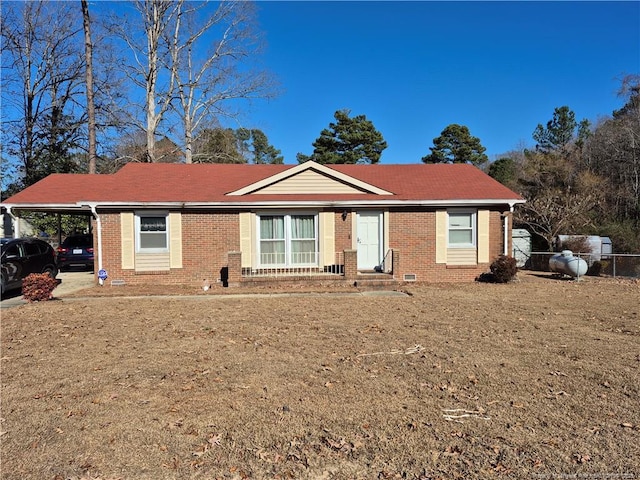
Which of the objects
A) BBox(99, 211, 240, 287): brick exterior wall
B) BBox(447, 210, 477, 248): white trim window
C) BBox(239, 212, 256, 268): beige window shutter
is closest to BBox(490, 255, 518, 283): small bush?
BBox(447, 210, 477, 248): white trim window

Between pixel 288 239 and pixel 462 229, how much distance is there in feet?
19.7

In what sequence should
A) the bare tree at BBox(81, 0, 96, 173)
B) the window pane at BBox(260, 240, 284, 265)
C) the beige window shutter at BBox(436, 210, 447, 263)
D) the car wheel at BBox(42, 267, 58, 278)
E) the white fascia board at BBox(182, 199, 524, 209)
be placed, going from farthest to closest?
the bare tree at BBox(81, 0, 96, 173) → the beige window shutter at BBox(436, 210, 447, 263) → the window pane at BBox(260, 240, 284, 265) → the white fascia board at BBox(182, 199, 524, 209) → the car wheel at BBox(42, 267, 58, 278)

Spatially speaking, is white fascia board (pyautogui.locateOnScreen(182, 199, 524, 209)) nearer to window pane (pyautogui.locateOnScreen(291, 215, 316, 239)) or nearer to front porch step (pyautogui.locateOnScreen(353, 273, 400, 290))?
window pane (pyautogui.locateOnScreen(291, 215, 316, 239))

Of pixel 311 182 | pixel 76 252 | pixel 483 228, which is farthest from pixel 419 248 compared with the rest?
pixel 76 252

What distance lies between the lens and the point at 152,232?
1385cm

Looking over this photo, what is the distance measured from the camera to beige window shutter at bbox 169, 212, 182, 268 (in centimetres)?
1380

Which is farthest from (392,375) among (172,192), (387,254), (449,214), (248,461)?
(172,192)

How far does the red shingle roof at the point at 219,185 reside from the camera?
46.6 feet

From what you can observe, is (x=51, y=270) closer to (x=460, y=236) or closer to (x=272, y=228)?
(x=272, y=228)

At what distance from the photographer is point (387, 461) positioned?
340 centimetres

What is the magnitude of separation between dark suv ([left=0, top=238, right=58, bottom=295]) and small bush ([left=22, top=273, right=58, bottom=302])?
1245 mm

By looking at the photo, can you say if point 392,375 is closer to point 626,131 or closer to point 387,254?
point 387,254

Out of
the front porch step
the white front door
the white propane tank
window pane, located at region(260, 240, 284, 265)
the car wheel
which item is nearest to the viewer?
the front porch step

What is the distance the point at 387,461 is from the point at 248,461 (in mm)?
1107
